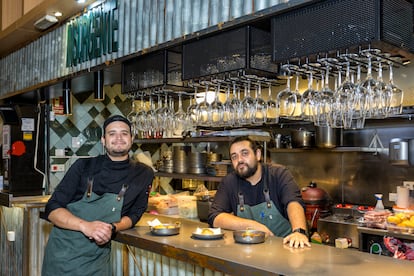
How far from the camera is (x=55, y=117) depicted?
559 centimetres

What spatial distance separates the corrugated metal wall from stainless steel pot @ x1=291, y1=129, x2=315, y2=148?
2.62 meters

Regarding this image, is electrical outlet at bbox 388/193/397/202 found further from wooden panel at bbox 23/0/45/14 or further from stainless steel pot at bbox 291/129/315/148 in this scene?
wooden panel at bbox 23/0/45/14

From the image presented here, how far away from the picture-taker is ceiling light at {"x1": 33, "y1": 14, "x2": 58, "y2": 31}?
12.2 feet

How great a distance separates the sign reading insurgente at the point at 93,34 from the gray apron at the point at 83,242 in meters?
1.15

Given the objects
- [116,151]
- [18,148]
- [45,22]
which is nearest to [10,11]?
[45,22]

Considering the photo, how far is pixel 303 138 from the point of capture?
16.7 feet

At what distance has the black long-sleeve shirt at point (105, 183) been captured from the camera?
2.91 meters

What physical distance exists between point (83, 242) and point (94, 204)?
0.25m

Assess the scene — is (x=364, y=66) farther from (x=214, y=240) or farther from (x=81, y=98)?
(x=81, y=98)

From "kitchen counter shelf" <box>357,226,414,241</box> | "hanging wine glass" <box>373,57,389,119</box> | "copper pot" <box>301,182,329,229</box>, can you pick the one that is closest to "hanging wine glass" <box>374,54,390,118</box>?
"hanging wine glass" <box>373,57,389,119</box>

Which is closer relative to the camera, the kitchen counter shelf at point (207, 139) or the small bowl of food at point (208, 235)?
the small bowl of food at point (208, 235)

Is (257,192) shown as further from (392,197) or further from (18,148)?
(18,148)

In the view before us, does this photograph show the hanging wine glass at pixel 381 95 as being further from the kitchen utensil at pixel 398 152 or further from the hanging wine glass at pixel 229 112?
the kitchen utensil at pixel 398 152

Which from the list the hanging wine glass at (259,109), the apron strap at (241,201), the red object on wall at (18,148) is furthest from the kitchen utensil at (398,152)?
the red object on wall at (18,148)
